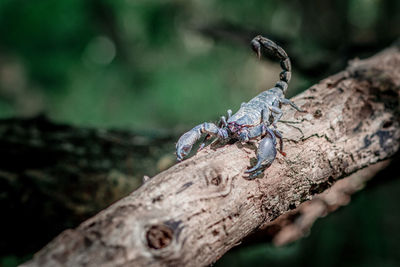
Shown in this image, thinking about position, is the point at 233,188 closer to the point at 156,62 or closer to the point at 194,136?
the point at 194,136

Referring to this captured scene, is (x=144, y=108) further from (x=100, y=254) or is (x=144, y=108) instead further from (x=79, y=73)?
(x=100, y=254)

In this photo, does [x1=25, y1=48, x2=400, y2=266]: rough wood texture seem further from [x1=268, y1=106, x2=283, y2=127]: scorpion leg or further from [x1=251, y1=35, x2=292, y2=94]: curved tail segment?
[x1=251, y1=35, x2=292, y2=94]: curved tail segment

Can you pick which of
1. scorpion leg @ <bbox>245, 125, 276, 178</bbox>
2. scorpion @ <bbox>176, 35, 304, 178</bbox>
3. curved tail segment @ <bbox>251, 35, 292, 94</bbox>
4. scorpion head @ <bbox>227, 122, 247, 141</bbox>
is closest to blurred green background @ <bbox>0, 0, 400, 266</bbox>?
curved tail segment @ <bbox>251, 35, 292, 94</bbox>

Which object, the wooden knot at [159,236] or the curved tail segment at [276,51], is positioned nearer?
the wooden knot at [159,236]

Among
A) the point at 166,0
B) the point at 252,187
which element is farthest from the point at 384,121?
the point at 166,0

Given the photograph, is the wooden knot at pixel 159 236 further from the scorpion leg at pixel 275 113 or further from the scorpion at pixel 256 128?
the scorpion leg at pixel 275 113

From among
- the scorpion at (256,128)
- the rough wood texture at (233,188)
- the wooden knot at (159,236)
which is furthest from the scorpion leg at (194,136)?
the wooden knot at (159,236)

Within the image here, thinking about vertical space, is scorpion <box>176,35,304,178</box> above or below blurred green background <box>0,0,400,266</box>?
below
